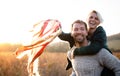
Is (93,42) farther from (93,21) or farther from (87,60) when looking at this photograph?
(93,21)

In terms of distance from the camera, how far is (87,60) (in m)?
4.20

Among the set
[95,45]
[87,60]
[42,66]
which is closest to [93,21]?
[95,45]

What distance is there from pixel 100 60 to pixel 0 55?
12160 millimetres

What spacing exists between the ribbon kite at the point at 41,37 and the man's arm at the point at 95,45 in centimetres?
41

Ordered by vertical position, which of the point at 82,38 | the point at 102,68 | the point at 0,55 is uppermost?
the point at 82,38

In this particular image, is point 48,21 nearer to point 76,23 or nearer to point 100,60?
point 76,23

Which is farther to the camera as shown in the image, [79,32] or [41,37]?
[41,37]

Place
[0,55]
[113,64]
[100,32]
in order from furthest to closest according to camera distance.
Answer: [0,55]
[100,32]
[113,64]

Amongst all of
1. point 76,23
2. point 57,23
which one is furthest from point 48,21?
point 76,23

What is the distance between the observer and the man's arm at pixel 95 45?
4.18m

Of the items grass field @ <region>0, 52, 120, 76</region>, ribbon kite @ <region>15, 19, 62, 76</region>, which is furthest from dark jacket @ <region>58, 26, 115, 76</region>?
grass field @ <region>0, 52, 120, 76</region>

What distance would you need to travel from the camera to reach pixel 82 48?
4.21 m

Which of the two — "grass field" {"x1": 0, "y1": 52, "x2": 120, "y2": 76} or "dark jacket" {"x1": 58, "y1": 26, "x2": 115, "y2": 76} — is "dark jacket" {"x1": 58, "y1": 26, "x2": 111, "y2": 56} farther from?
"grass field" {"x1": 0, "y1": 52, "x2": 120, "y2": 76}

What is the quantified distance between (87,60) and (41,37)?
26.1 inches
